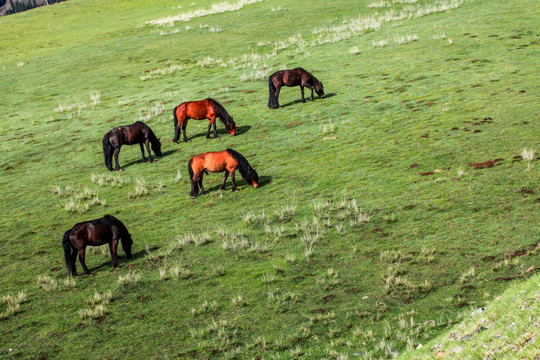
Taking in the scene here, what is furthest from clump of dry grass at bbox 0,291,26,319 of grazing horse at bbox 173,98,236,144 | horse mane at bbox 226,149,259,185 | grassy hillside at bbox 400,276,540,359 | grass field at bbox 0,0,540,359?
grazing horse at bbox 173,98,236,144

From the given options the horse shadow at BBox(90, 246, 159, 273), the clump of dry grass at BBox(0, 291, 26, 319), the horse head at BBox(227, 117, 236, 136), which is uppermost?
the horse head at BBox(227, 117, 236, 136)

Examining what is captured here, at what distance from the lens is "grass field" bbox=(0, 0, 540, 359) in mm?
10125

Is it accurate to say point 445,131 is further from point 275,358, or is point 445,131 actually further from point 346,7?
point 346,7

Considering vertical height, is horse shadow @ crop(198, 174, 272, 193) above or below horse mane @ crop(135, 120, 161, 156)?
below

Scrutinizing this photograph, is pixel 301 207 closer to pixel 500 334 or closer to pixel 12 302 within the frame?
pixel 12 302

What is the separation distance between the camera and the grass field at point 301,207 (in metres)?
10.1

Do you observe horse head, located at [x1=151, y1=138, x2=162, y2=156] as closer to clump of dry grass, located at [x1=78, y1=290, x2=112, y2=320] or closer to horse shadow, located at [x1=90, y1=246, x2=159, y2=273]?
horse shadow, located at [x1=90, y1=246, x2=159, y2=273]

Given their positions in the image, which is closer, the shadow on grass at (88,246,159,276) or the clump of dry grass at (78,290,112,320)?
the clump of dry grass at (78,290,112,320)

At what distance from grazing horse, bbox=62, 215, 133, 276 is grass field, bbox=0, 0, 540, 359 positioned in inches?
22.6

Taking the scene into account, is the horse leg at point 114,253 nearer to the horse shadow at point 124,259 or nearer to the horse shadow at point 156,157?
the horse shadow at point 124,259

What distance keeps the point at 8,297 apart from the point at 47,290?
0.83 meters

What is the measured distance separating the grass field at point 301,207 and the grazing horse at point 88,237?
57 cm

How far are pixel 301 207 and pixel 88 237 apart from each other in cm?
604

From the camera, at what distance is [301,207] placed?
608 inches
